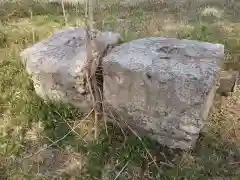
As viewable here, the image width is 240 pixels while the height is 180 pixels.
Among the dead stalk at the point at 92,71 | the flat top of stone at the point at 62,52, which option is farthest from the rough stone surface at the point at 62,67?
the dead stalk at the point at 92,71

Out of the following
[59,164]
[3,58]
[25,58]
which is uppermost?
[25,58]

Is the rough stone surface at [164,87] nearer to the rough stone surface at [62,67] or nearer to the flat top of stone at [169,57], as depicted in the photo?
the flat top of stone at [169,57]

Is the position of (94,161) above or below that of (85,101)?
below

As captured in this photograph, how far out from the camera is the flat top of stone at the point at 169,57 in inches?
162

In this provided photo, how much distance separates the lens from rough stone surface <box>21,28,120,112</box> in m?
4.57

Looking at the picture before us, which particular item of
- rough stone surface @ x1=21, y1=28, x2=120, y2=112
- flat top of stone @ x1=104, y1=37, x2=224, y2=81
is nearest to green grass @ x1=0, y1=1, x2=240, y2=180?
rough stone surface @ x1=21, y1=28, x2=120, y2=112

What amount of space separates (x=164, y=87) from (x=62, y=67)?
1.24m

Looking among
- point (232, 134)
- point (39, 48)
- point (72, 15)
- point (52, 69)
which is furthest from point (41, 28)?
point (232, 134)

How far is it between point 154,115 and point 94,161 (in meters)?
0.79

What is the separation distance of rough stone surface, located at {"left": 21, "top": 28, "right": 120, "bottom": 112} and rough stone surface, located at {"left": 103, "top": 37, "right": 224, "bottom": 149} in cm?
35

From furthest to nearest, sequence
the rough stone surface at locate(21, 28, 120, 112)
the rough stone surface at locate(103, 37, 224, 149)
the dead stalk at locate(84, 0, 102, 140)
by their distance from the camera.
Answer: the rough stone surface at locate(21, 28, 120, 112) < the dead stalk at locate(84, 0, 102, 140) < the rough stone surface at locate(103, 37, 224, 149)

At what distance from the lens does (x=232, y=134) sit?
4.61m

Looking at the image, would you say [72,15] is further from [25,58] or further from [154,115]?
[154,115]

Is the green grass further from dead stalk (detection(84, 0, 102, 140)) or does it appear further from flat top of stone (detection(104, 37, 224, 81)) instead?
flat top of stone (detection(104, 37, 224, 81))
